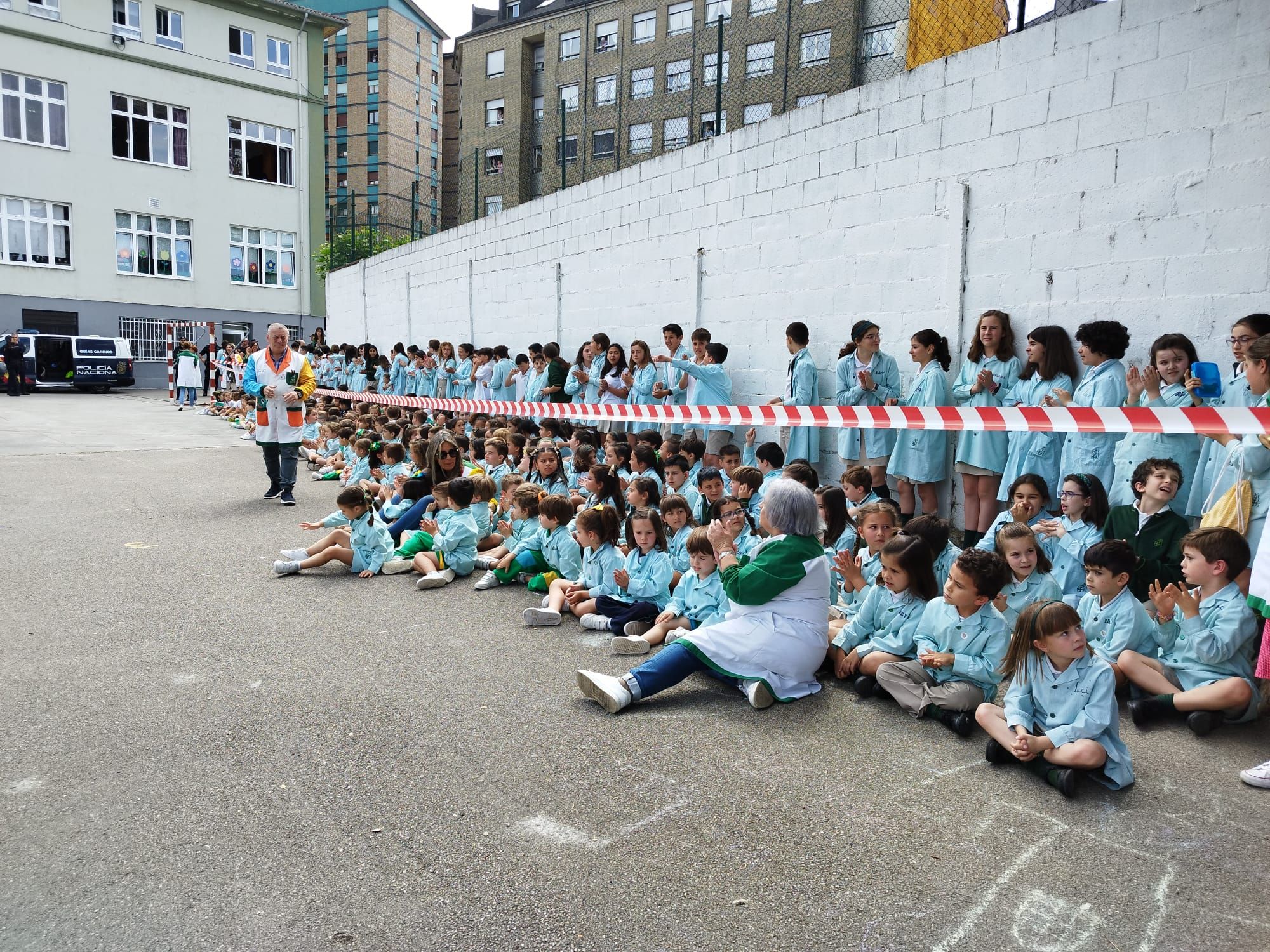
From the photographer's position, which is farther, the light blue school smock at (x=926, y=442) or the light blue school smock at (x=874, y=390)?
the light blue school smock at (x=874, y=390)

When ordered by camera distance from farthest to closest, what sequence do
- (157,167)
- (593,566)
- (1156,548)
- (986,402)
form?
(157,167), (986,402), (593,566), (1156,548)

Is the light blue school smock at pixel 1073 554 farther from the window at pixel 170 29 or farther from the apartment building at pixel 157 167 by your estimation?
the window at pixel 170 29

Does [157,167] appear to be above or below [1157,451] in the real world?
above

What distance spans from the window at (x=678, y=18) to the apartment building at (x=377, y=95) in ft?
101

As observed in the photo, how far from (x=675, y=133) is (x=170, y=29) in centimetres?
2759

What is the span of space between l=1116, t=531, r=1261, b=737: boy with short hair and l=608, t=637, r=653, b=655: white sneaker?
250 cm

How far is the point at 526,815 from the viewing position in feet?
11.3

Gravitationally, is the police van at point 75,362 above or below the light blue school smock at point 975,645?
above

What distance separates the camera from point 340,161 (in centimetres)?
7125

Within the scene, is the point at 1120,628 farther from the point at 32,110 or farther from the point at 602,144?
the point at 32,110

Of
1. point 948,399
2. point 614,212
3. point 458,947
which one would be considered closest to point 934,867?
point 458,947

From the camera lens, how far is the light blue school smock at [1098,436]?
624 centimetres

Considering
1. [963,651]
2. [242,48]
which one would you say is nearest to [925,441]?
[963,651]

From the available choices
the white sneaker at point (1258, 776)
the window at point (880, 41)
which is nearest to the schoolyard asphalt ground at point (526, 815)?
the white sneaker at point (1258, 776)
